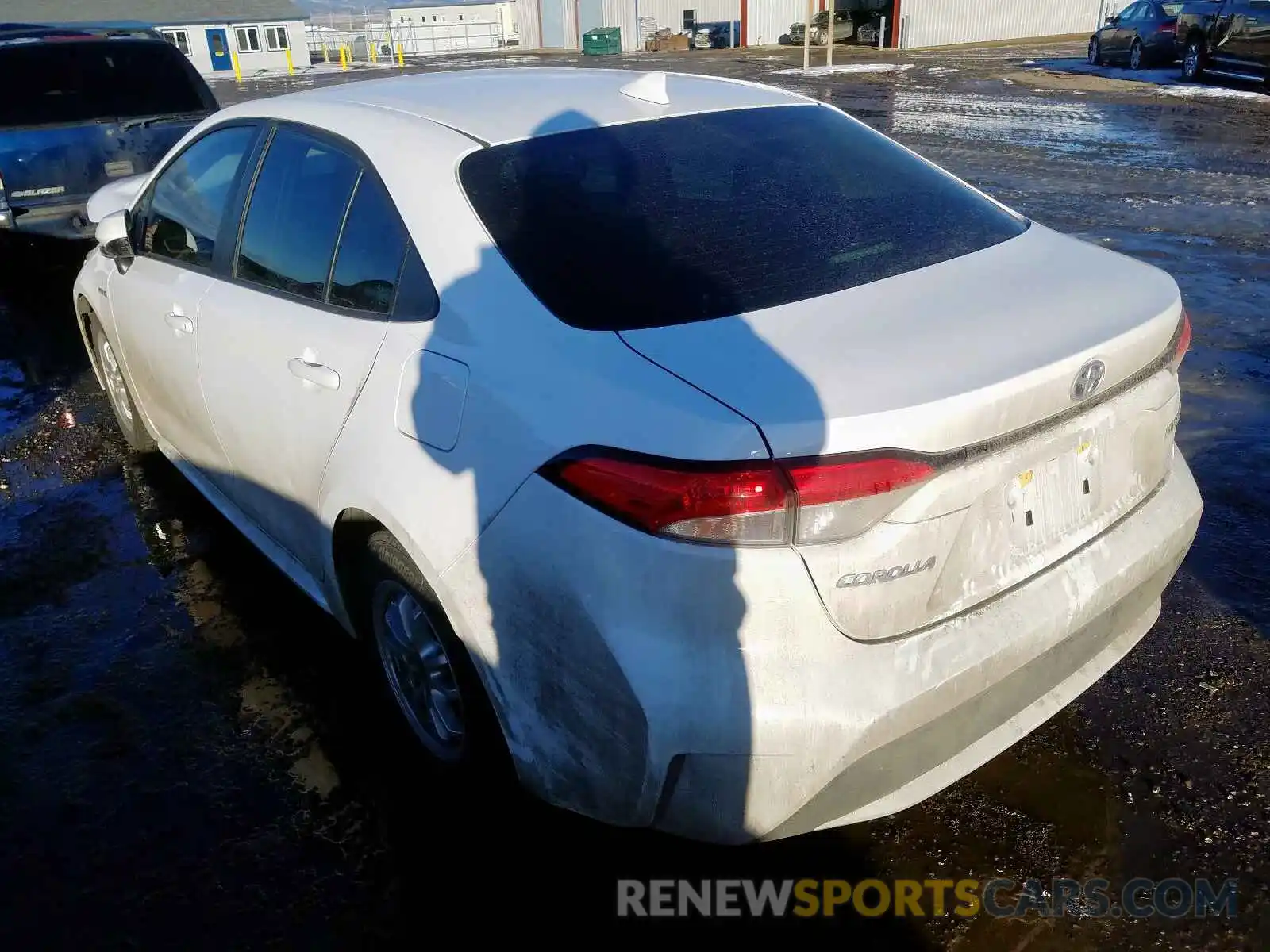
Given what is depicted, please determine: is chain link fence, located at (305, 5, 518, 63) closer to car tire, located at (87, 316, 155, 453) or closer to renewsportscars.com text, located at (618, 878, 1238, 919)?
car tire, located at (87, 316, 155, 453)

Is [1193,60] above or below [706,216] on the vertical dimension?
below

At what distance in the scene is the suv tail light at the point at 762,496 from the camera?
178cm

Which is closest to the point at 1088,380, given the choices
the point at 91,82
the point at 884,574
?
the point at 884,574

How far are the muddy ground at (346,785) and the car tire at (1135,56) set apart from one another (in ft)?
67.4

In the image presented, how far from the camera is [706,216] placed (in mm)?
2469

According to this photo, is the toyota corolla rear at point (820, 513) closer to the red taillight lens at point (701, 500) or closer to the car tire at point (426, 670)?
the red taillight lens at point (701, 500)

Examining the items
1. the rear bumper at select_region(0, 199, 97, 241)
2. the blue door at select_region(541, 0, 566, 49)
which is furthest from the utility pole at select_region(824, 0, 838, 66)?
the rear bumper at select_region(0, 199, 97, 241)

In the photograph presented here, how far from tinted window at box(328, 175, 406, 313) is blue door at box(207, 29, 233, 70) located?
51.7 m

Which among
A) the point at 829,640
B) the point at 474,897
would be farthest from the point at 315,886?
the point at 829,640

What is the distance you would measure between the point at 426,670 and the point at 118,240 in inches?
94.9

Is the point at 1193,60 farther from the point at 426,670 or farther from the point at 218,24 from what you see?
the point at 218,24

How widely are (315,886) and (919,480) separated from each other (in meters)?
1.75

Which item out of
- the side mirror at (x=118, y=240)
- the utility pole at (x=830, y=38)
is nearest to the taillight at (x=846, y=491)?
the side mirror at (x=118, y=240)

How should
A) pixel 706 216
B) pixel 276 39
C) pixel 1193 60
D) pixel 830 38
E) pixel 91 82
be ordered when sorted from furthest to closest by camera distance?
pixel 276 39 < pixel 830 38 < pixel 1193 60 < pixel 91 82 < pixel 706 216
